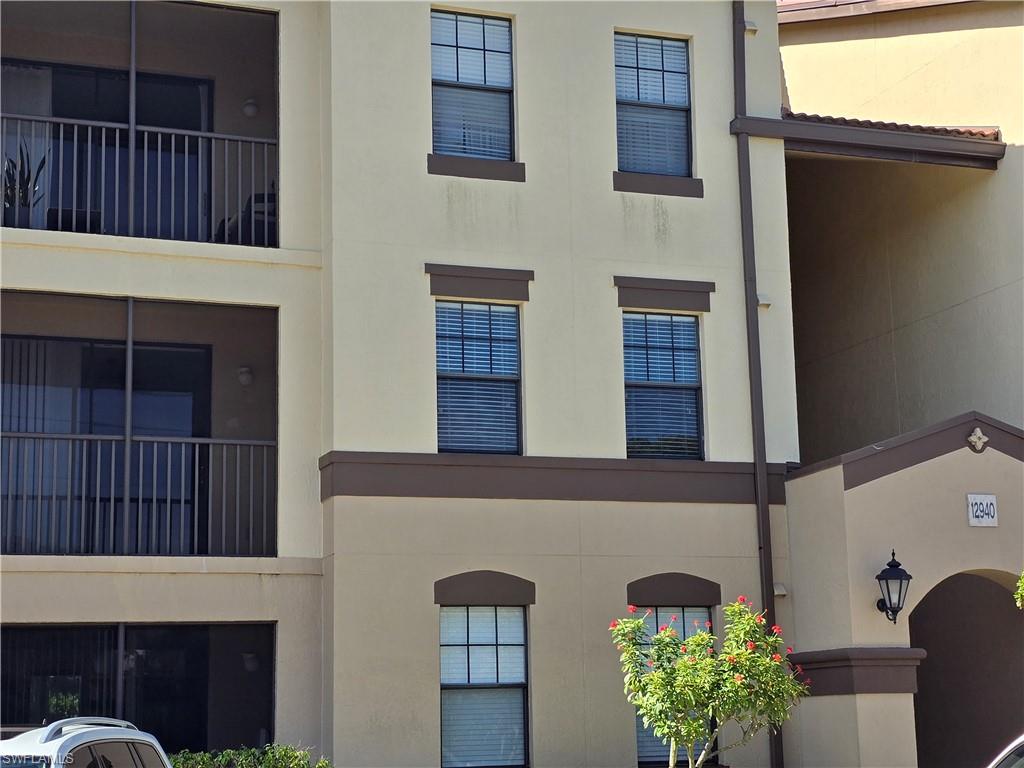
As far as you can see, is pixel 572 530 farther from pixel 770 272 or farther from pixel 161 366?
pixel 161 366

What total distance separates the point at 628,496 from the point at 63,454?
6363mm

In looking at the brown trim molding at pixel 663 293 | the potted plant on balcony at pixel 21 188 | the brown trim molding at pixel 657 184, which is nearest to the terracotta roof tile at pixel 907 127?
the brown trim molding at pixel 657 184

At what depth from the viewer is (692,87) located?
59.2ft

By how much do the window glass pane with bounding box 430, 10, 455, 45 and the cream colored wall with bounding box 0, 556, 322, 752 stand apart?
6139 millimetres

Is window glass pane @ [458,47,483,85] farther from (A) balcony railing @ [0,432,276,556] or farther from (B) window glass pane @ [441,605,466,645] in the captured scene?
(B) window glass pane @ [441,605,466,645]

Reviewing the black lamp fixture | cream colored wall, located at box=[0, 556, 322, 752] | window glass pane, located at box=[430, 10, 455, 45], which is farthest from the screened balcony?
the black lamp fixture

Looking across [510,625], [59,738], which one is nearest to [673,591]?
[510,625]

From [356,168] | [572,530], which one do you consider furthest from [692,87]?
[572,530]

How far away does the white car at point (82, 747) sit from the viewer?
9.38 m

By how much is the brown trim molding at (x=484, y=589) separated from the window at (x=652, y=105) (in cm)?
509

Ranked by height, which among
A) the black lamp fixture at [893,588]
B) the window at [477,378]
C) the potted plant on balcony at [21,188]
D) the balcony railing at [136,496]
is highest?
the potted plant on balcony at [21,188]

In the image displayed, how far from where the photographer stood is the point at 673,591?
656 inches

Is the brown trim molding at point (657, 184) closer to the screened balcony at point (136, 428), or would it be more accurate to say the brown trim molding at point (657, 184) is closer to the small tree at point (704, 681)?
the screened balcony at point (136, 428)

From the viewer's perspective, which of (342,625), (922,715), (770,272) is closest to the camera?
(342,625)
